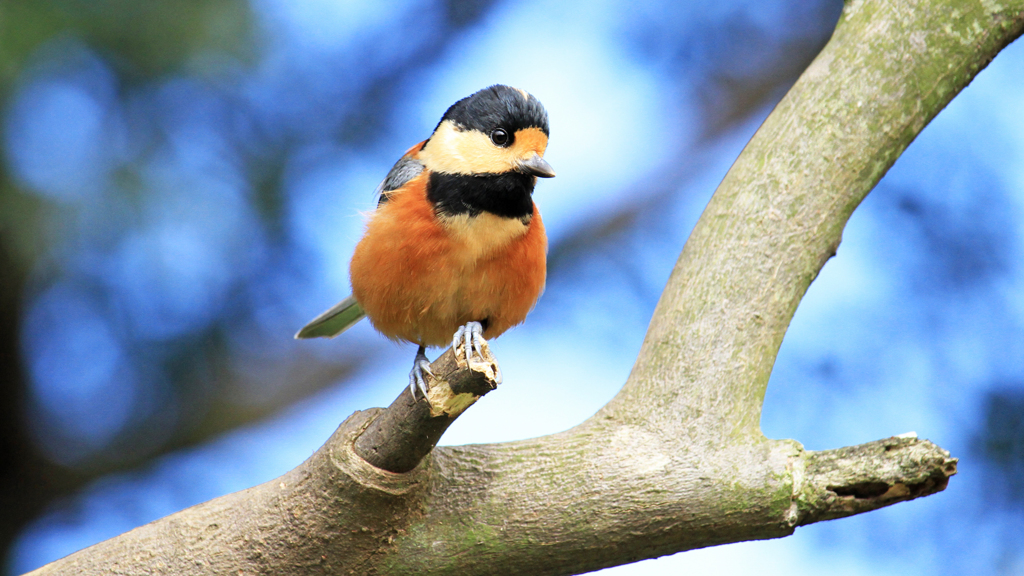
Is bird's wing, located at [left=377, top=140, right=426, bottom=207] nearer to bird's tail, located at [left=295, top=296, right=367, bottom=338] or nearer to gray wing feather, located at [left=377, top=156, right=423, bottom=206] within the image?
gray wing feather, located at [left=377, top=156, right=423, bottom=206]

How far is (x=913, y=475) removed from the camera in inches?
82.7

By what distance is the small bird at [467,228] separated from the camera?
104 inches

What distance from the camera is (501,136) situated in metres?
2.69

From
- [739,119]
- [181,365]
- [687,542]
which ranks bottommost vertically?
[687,542]

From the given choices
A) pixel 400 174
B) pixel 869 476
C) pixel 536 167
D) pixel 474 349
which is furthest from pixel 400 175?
pixel 869 476

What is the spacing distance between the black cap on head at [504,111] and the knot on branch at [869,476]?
4.31 ft

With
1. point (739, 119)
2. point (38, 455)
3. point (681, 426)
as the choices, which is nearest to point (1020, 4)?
point (681, 426)

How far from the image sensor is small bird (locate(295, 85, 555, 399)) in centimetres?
265

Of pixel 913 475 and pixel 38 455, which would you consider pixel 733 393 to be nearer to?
pixel 913 475

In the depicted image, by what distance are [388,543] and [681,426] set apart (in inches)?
35.7

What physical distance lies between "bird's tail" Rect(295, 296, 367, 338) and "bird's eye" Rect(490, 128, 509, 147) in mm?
1207

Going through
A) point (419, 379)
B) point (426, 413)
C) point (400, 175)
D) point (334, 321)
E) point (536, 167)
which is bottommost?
point (426, 413)

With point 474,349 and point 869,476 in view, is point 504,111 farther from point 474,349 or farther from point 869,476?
point 869,476

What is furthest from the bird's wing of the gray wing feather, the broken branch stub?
the broken branch stub
